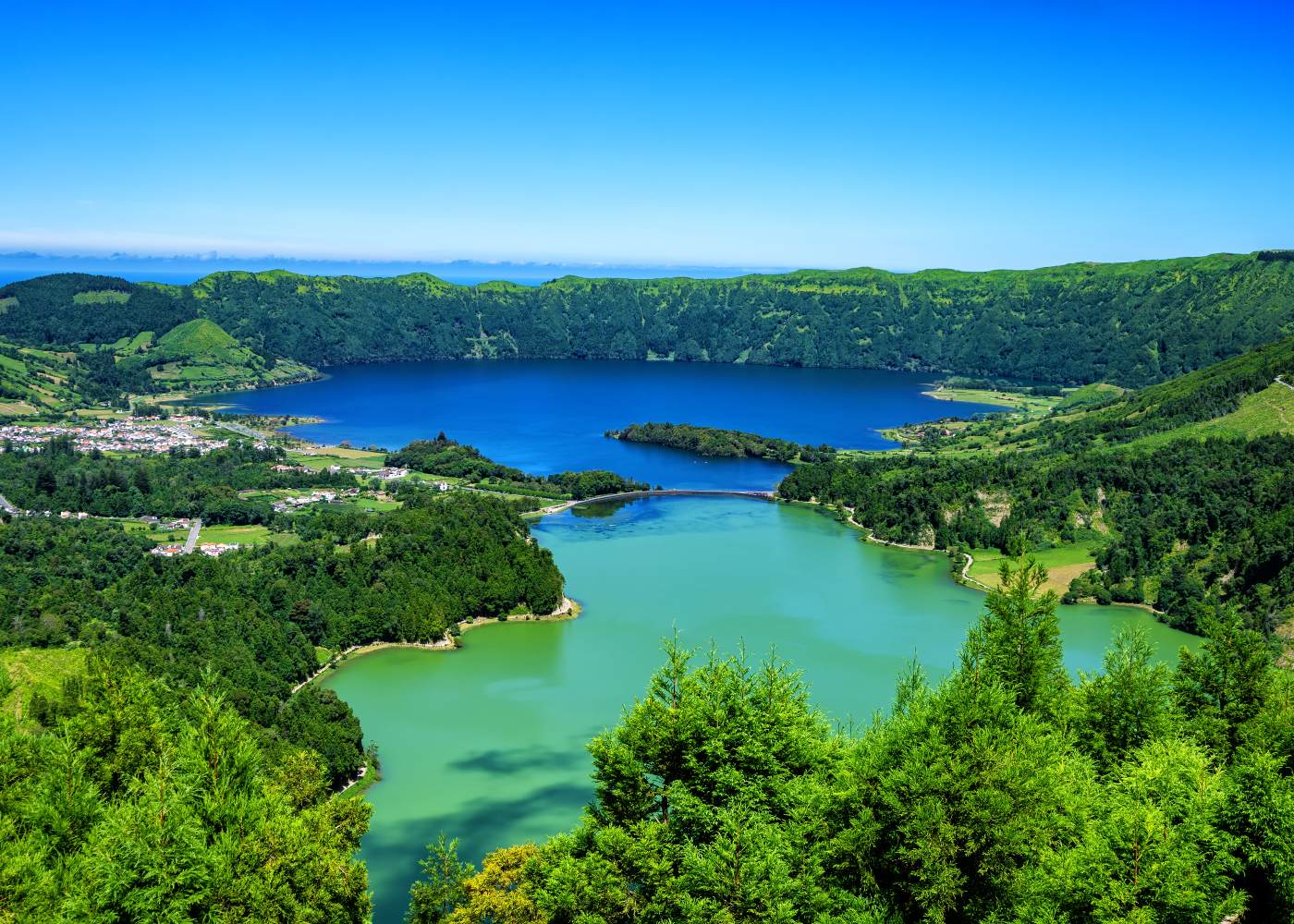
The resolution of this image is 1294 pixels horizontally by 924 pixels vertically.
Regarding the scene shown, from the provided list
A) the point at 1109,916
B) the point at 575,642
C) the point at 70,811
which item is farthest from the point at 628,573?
the point at 1109,916

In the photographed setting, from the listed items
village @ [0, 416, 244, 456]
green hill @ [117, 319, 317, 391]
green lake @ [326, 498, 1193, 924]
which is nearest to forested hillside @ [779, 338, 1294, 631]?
green lake @ [326, 498, 1193, 924]

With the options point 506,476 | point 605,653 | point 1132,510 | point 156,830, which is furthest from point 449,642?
point 1132,510

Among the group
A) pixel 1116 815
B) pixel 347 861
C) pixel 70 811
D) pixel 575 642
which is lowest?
pixel 575 642

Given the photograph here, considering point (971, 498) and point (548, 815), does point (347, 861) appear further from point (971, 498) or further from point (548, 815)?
point (971, 498)

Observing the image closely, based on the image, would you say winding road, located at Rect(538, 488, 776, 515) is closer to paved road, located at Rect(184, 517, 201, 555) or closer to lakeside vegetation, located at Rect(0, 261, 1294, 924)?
paved road, located at Rect(184, 517, 201, 555)

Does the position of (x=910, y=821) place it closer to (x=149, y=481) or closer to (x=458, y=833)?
(x=458, y=833)

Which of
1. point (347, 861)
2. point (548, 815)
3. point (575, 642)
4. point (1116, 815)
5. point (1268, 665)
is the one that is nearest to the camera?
point (1116, 815)

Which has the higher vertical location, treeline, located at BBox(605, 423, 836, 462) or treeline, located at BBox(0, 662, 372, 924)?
treeline, located at BBox(0, 662, 372, 924)

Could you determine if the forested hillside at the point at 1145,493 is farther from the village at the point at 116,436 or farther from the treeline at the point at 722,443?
the village at the point at 116,436
